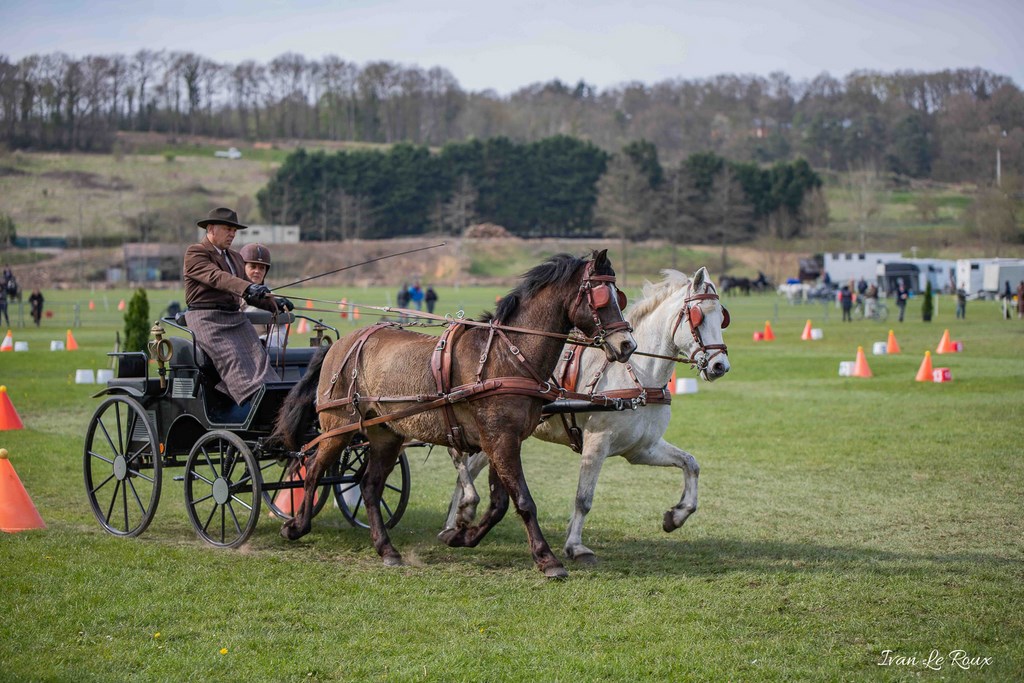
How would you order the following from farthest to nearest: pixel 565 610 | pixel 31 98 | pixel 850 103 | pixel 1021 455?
pixel 850 103, pixel 31 98, pixel 1021 455, pixel 565 610

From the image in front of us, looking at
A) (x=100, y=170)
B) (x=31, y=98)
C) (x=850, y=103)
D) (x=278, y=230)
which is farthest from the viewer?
(x=850, y=103)

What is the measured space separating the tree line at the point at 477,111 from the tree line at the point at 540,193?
15817 mm

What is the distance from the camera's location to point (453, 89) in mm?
158750

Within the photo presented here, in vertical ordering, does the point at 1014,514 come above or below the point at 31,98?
below

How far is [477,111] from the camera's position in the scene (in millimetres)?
157000

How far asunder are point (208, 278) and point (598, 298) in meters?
3.43

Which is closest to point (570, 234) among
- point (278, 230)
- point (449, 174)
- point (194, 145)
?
point (449, 174)

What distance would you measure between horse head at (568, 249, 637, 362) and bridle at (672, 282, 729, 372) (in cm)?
143

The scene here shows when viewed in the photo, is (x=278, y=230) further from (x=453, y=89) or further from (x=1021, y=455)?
(x=1021, y=455)

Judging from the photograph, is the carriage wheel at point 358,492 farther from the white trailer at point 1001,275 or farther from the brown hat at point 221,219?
the white trailer at point 1001,275

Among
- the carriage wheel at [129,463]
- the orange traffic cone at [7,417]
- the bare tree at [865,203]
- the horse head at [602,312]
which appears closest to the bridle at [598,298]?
the horse head at [602,312]

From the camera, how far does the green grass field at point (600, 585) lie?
587 centimetres

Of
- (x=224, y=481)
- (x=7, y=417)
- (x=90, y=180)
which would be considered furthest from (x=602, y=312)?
(x=90, y=180)

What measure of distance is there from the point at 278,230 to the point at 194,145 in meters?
44.9
